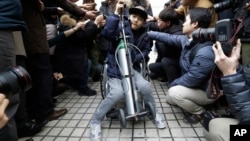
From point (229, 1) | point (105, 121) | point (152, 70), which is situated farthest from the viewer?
point (152, 70)

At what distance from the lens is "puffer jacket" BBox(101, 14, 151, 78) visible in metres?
2.49

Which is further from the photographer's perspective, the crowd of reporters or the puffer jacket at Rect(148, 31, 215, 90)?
the puffer jacket at Rect(148, 31, 215, 90)

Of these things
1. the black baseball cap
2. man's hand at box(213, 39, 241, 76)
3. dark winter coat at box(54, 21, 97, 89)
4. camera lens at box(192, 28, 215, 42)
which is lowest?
dark winter coat at box(54, 21, 97, 89)

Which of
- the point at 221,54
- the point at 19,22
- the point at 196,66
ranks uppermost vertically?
the point at 19,22

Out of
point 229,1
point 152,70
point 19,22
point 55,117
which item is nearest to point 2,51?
point 19,22

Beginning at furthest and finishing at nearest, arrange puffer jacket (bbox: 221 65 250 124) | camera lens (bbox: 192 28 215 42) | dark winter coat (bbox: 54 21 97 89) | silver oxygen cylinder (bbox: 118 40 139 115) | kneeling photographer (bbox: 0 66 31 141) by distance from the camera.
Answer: dark winter coat (bbox: 54 21 97 89)
silver oxygen cylinder (bbox: 118 40 139 115)
camera lens (bbox: 192 28 215 42)
puffer jacket (bbox: 221 65 250 124)
kneeling photographer (bbox: 0 66 31 141)

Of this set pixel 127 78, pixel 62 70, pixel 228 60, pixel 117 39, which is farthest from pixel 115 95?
pixel 62 70

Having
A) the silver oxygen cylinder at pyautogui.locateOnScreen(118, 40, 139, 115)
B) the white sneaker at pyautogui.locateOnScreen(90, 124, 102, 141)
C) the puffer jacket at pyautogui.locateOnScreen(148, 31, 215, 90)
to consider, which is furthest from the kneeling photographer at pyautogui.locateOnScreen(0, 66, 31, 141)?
the puffer jacket at pyautogui.locateOnScreen(148, 31, 215, 90)

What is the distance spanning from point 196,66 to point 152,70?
180cm

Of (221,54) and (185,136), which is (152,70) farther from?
(221,54)

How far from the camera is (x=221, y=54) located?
1.56 meters

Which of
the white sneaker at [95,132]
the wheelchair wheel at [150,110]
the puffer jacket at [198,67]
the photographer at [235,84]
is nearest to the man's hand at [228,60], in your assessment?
the photographer at [235,84]

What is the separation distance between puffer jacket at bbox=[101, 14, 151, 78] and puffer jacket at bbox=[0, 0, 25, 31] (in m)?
1.01

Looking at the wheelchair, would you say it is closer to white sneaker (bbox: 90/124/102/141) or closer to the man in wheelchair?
the man in wheelchair
